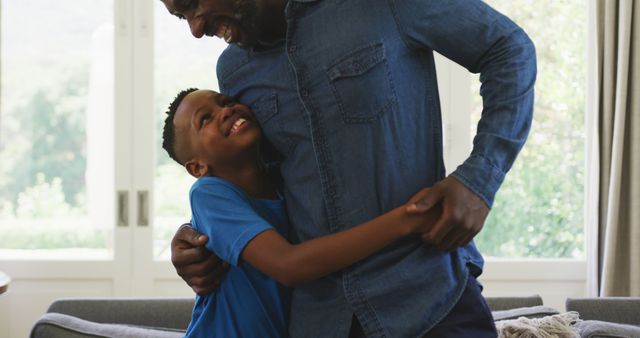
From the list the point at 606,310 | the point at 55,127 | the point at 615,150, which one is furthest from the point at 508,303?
the point at 55,127

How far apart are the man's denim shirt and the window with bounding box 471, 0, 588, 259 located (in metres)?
3.26

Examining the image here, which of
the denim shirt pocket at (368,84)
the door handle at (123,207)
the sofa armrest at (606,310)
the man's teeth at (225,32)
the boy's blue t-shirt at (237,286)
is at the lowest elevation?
the sofa armrest at (606,310)

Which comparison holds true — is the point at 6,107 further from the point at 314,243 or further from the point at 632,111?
the point at 314,243

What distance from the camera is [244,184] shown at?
1.54 m

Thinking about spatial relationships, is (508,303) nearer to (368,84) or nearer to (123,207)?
(368,84)

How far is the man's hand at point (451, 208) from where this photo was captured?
1.21 m

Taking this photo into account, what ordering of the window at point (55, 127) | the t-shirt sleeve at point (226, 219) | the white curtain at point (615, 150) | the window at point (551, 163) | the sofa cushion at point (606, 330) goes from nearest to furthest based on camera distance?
the t-shirt sleeve at point (226, 219) → the sofa cushion at point (606, 330) → the white curtain at point (615, 150) → the window at point (55, 127) → the window at point (551, 163)

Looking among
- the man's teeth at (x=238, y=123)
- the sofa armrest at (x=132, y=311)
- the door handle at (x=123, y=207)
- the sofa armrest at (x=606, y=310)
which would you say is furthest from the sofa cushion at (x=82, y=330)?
the door handle at (x=123, y=207)

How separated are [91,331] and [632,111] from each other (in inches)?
113

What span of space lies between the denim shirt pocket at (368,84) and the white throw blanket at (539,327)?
3.84 ft

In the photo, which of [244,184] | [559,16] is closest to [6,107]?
[559,16]

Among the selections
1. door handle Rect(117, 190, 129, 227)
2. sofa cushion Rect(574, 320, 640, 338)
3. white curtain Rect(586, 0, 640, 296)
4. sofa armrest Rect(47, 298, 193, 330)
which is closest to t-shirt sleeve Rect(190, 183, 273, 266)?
sofa armrest Rect(47, 298, 193, 330)

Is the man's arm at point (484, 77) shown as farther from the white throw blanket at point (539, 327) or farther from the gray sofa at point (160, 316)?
the gray sofa at point (160, 316)

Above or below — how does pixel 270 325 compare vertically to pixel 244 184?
below
